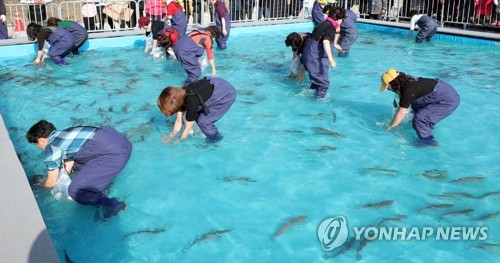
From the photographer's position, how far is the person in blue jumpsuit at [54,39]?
35.4 ft

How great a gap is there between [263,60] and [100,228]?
811 cm

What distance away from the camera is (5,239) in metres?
3.58

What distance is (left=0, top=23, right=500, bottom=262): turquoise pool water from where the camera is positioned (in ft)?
14.6

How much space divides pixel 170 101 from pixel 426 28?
35.8 feet

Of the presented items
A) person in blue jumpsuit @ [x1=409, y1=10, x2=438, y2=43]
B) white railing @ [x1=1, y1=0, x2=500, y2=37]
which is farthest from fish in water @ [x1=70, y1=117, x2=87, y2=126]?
person in blue jumpsuit @ [x1=409, y1=10, x2=438, y2=43]

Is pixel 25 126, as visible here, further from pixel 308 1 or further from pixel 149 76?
pixel 308 1

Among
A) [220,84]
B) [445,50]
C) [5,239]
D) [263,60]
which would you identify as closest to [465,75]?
[445,50]

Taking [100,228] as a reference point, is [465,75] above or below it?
above

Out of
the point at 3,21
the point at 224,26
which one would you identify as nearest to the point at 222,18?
the point at 224,26

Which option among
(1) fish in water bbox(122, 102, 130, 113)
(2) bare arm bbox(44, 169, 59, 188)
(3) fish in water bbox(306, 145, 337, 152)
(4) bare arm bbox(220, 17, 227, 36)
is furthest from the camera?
(4) bare arm bbox(220, 17, 227, 36)

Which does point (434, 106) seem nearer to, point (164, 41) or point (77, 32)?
point (164, 41)

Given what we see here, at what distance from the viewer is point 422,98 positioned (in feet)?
20.2

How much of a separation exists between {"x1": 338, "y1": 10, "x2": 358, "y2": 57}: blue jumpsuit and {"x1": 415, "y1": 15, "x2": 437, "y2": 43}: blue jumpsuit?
2.98 metres

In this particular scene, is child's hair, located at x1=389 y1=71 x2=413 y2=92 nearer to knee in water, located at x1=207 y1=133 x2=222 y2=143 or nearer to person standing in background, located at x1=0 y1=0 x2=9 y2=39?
knee in water, located at x1=207 y1=133 x2=222 y2=143
